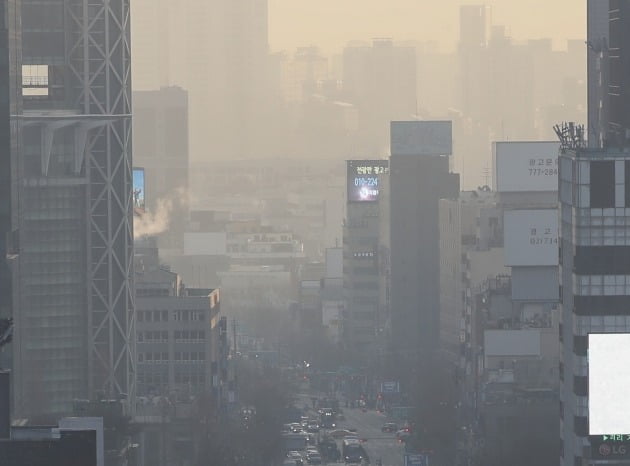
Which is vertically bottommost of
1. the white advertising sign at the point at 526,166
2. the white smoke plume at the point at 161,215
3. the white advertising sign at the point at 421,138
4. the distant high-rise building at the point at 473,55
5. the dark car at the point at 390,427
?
the dark car at the point at 390,427

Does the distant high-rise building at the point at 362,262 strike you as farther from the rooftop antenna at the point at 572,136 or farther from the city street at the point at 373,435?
the rooftop antenna at the point at 572,136

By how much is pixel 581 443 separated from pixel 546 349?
28.0 metres

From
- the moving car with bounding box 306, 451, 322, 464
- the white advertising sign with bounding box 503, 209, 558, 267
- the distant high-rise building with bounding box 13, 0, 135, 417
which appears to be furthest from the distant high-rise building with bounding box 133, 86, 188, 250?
the distant high-rise building with bounding box 13, 0, 135, 417

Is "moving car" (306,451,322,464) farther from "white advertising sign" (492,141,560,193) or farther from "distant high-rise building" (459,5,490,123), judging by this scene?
"distant high-rise building" (459,5,490,123)

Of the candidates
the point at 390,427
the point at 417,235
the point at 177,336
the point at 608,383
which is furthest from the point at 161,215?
the point at 608,383

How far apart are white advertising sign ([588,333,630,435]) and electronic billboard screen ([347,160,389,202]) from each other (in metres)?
65.4

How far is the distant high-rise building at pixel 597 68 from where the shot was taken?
43594mm

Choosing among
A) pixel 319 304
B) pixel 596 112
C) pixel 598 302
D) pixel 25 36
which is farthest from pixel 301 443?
pixel 319 304

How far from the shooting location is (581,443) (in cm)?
3647

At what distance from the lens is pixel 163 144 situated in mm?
Result: 172125

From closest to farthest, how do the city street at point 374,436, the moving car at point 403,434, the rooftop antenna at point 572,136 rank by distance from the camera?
the rooftop antenna at point 572,136, the city street at point 374,436, the moving car at point 403,434

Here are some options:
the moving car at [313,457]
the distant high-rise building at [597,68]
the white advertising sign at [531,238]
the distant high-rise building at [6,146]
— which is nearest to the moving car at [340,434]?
the moving car at [313,457]

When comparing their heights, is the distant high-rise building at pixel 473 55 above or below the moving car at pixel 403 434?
above

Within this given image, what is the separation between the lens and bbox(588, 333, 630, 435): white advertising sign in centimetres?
3591
